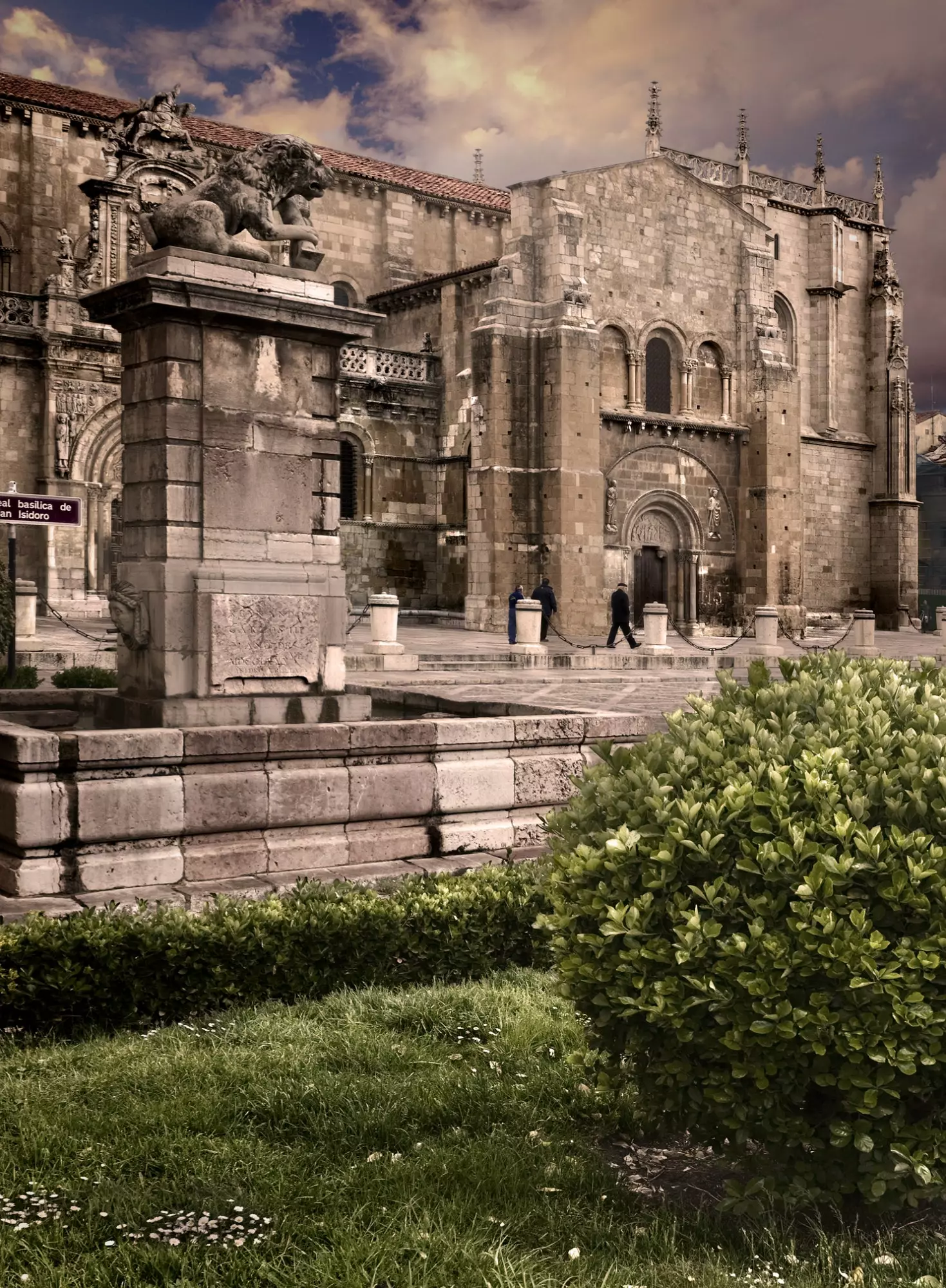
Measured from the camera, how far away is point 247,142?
31.6 meters

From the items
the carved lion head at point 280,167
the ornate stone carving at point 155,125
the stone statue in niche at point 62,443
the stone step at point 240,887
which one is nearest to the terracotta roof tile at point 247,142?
the ornate stone carving at point 155,125

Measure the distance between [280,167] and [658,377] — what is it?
81.7 feet

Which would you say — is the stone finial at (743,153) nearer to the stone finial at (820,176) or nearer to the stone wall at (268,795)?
the stone finial at (820,176)

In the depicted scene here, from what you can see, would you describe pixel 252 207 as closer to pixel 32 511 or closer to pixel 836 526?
pixel 32 511

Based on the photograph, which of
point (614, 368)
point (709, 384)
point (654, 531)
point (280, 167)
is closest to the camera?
point (280, 167)

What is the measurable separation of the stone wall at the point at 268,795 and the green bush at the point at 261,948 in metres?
0.91

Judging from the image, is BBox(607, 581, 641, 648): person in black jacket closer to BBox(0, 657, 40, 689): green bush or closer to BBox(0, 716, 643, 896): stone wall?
BBox(0, 657, 40, 689): green bush

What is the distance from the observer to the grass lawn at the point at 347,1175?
286cm

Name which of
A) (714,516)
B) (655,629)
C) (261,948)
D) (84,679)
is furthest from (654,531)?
(261,948)

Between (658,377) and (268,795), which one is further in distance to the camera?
(658,377)

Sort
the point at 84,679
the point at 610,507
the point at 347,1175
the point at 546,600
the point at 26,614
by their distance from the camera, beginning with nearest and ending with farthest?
1. the point at 347,1175
2. the point at 84,679
3. the point at 26,614
4. the point at 546,600
5. the point at 610,507

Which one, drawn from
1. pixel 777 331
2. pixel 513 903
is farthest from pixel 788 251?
pixel 513 903

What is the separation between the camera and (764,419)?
107 ft

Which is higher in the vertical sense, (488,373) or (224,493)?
(488,373)
